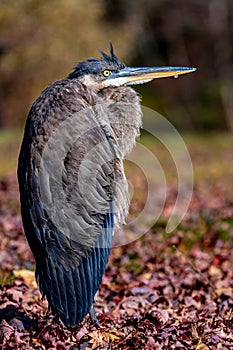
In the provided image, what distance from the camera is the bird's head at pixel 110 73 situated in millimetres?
5473

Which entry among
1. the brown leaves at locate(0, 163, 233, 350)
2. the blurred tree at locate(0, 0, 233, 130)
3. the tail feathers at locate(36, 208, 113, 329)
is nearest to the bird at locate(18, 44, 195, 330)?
the tail feathers at locate(36, 208, 113, 329)

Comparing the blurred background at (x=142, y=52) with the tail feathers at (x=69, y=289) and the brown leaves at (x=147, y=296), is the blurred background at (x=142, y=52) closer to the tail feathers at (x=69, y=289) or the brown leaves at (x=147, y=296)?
the brown leaves at (x=147, y=296)

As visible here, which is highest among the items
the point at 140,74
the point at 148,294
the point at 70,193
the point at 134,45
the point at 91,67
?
the point at 134,45

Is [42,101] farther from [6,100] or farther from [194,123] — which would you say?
[194,123]

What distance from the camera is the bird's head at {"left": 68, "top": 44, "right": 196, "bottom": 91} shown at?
215 inches

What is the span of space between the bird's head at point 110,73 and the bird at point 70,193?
38cm

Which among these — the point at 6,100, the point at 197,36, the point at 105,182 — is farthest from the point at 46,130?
the point at 197,36

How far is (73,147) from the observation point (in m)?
4.72

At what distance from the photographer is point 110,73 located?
18.2ft

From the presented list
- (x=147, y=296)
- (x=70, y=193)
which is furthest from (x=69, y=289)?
(x=147, y=296)

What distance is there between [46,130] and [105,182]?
1.91 feet

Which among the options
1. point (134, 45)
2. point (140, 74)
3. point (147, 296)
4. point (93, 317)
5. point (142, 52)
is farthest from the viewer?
point (142, 52)

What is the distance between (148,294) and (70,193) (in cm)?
203

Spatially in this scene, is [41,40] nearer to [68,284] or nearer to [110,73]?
[110,73]
